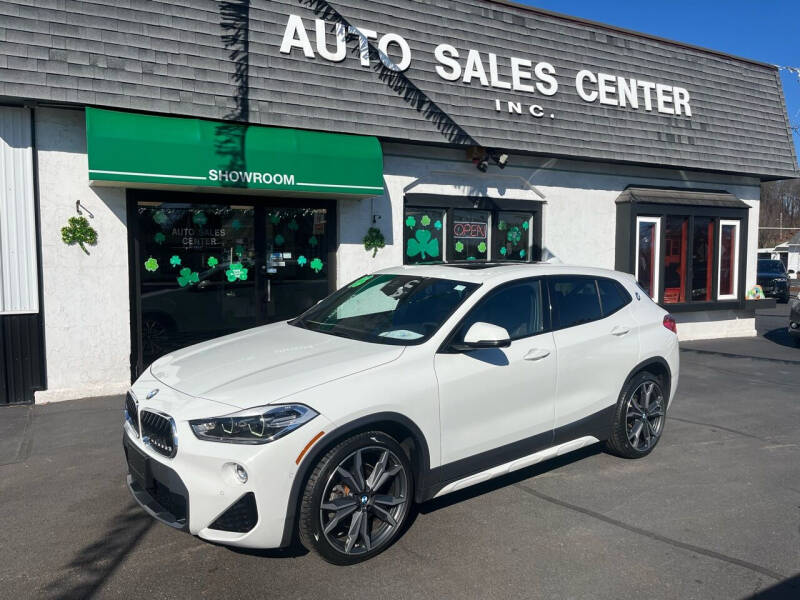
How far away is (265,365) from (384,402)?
30.0 inches

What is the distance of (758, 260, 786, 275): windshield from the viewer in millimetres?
25641

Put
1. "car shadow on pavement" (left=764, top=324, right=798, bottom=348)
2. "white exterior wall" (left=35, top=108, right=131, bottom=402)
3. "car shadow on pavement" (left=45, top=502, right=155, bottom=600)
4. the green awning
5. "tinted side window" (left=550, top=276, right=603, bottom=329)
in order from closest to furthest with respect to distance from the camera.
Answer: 1. "car shadow on pavement" (left=45, top=502, right=155, bottom=600)
2. "tinted side window" (left=550, top=276, right=603, bottom=329)
3. the green awning
4. "white exterior wall" (left=35, top=108, right=131, bottom=402)
5. "car shadow on pavement" (left=764, top=324, right=798, bottom=348)

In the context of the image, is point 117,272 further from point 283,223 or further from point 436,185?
point 436,185

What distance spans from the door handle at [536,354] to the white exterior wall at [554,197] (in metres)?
4.96

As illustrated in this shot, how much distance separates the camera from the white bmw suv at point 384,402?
11.1ft

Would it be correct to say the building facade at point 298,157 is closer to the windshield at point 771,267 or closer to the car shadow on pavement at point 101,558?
the car shadow on pavement at point 101,558

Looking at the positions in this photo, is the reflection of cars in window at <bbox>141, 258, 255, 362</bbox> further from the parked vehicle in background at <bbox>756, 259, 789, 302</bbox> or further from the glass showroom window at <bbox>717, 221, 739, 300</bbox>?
the parked vehicle in background at <bbox>756, 259, 789, 302</bbox>

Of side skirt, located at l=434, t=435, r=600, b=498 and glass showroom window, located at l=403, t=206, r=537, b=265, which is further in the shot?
glass showroom window, located at l=403, t=206, r=537, b=265

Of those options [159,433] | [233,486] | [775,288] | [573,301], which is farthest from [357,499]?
[775,288]

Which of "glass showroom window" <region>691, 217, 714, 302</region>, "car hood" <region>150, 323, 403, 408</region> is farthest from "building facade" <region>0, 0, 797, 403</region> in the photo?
"car hood" <region>150, 323, 403, 408</region>

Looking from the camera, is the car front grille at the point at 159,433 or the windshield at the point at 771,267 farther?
the windshield at the point at 771,267

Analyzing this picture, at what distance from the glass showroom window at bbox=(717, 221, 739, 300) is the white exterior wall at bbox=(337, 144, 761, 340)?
38 cm

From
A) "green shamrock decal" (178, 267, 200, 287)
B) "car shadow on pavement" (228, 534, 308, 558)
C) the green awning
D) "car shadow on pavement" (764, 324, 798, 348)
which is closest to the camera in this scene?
"car shadow on pavement" (228, 534, 308, 558)

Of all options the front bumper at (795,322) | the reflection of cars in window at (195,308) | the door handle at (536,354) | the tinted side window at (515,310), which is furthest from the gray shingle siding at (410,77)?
the door handle at (536,354)
